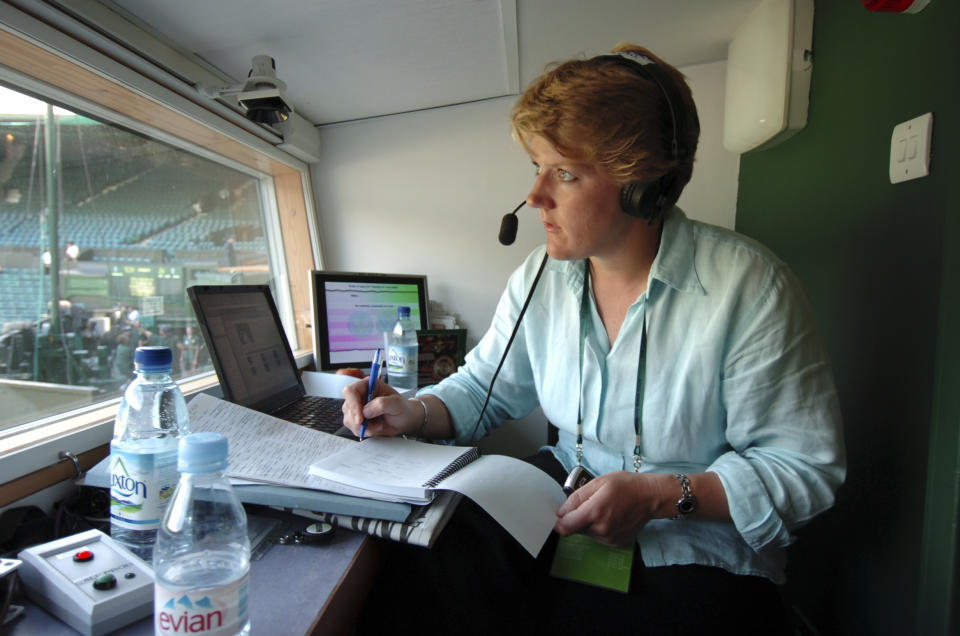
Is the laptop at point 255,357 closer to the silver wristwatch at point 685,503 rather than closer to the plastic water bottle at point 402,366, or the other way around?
the plastic water bottle at point 402,366

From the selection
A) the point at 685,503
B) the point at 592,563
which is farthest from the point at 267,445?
the point at 685,503

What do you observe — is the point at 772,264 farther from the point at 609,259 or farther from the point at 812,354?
the point at 609,259

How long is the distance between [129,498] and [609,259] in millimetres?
919

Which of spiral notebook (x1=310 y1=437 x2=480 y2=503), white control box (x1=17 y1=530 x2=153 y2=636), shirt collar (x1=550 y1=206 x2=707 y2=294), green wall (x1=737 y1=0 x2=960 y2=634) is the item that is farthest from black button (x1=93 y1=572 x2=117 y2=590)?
green wall (x1=737 y1=0 x2=960 y2=634)

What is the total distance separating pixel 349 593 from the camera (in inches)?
24.6

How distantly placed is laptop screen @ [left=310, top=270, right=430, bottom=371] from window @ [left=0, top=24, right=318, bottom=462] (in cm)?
37

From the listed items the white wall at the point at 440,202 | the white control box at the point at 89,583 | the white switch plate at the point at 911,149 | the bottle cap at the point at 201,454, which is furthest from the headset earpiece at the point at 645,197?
the white wall at the point at 440,202

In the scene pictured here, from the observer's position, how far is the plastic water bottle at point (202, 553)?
16.8 inches

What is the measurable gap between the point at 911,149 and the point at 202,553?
129 cm

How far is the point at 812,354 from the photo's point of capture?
2.64 feet

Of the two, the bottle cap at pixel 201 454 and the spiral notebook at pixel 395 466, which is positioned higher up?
the bottle cap at pixel 201 454

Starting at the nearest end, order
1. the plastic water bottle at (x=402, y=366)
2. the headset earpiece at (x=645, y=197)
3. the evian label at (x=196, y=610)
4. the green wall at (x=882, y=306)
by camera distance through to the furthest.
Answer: the evian label at (x=196, y=610)
the green wall at (x=882, y=306)
the headset earpiece at (x=645, y=197)
the plastic water bottle at (x=402, y=366)

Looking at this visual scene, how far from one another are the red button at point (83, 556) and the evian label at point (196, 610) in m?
0.21

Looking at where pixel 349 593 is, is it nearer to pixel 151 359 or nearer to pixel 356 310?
pixel 151 359
